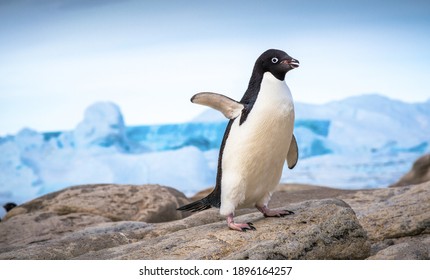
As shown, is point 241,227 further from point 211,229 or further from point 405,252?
point 405,252

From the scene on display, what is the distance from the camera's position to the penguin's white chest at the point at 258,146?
1.69 metres

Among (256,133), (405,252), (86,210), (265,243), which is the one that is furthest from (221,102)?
(86,210)

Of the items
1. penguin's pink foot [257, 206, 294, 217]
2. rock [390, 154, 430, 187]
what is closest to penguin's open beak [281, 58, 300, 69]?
penguin's pink foot [257, 206, 294, 217]

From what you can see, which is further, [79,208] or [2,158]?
[2,158]

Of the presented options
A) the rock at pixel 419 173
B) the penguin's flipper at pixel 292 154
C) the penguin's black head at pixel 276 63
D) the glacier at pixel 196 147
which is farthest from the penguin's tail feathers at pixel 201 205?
the glacier at pixel 196 147

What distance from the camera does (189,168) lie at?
13.8 feet

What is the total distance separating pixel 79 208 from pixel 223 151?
1.26 m

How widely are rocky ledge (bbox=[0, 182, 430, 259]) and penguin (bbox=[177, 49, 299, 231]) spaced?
4.7 inches

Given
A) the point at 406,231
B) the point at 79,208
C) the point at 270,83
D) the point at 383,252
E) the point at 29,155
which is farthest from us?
the point at 29,155

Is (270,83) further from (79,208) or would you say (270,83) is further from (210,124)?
(210,124)

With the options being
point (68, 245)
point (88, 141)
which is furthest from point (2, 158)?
point (68, 245)

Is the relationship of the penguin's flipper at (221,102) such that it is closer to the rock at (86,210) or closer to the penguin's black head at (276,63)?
the penguin's black head at (276,63)

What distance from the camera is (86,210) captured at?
2.81m

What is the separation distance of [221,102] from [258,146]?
173mm
